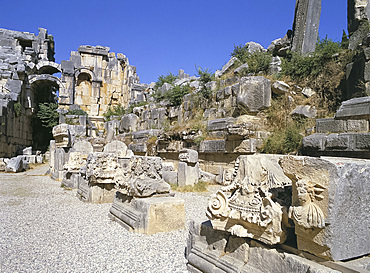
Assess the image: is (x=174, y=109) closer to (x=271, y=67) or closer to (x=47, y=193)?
(x=271, y=67)

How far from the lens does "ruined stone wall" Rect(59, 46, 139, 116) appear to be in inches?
797

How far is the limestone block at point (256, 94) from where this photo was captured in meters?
8.16

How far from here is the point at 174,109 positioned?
12562 millimetres

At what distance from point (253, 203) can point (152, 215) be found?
6.98 feet

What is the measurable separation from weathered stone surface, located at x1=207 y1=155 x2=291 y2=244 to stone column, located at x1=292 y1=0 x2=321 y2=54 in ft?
27.1

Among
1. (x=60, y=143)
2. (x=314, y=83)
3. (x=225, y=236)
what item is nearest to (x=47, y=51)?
(x=60, y=143)

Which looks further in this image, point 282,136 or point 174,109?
point 174,109

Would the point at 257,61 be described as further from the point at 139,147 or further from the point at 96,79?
the point at 96,79

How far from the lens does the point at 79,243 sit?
12.0 ft

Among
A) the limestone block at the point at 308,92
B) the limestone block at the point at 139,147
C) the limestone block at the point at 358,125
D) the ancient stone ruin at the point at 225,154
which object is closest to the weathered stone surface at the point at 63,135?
the ancient stone ruin at the point at 225,154

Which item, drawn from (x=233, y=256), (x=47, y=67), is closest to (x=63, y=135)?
(x=233, y=256)

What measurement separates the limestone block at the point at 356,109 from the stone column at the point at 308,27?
14.3 ft

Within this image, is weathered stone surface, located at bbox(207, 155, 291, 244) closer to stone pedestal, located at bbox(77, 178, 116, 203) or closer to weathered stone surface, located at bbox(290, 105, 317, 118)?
stone pedestal, located at bbox(77, 178, 116, 203)

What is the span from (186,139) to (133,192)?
5.54 m
